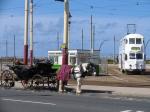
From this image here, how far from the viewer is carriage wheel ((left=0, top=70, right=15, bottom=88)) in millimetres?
32594

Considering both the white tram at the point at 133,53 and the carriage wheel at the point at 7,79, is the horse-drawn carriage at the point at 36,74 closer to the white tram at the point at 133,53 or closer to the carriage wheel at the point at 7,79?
the carriage wheel at the point at 7,79

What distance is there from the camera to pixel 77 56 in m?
52.9

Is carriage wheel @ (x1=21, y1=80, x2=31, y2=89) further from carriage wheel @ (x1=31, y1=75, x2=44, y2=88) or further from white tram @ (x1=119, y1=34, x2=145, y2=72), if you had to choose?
white tram @ (x1=119, y1=34, x2=145, y2=72)

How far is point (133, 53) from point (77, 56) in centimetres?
874

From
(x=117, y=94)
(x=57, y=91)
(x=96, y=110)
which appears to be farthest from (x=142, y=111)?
(x=57, y=91)

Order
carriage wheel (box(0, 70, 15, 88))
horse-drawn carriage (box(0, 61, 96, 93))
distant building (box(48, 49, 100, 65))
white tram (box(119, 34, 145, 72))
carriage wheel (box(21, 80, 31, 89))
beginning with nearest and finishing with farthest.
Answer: horse-drawn carriage (box(0, 61, 96, 93)) < carriage wheel (box(21, 80, 31, 89)) < carriage wheel (box(0, 70, 15, 88)) < distant building (box(48, 49, 100, 65)) < white tram (box(119, 34, 145, 72))

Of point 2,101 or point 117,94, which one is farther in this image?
point 117,94

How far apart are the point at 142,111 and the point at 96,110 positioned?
1679 mm

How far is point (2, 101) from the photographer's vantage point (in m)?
22.1

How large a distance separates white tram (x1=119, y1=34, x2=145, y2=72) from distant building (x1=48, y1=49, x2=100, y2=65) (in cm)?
396

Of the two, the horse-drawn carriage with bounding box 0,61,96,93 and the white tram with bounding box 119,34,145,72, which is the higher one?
the white tram with bounding box 119,34,145,72

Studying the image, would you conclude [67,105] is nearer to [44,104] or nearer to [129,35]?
[44,104]

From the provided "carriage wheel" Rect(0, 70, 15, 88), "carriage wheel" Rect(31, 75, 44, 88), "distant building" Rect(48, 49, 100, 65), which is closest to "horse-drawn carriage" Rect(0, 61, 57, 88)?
A: "carriage wheel" Rect(31, 75, 44, 88)

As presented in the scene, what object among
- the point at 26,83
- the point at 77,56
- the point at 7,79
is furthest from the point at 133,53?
the point at 26,83
